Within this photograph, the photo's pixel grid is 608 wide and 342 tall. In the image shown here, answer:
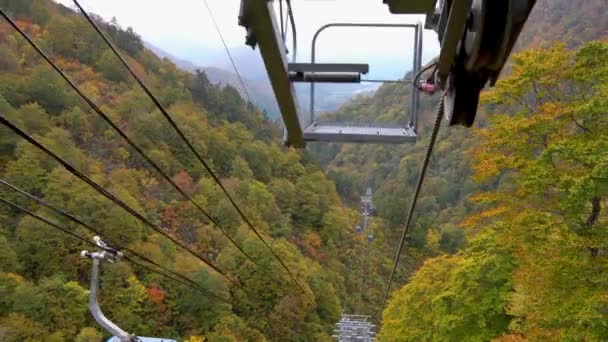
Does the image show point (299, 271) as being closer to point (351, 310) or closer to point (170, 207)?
point (351, 310)

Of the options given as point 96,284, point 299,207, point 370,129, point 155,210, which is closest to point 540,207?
point 370,129

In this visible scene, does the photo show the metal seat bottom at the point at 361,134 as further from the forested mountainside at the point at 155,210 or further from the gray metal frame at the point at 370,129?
the forested mountainside at the point at 155,210

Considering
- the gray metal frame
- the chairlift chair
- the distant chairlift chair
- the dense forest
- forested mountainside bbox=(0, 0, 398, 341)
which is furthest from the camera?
forested mountainside bbox=(0, 0, 398, 341)

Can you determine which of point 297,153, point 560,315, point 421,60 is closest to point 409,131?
point 421,60

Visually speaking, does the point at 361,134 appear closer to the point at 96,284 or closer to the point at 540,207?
the point at 96,284

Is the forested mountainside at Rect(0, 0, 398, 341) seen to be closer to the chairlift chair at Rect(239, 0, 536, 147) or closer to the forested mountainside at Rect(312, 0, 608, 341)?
the forested mountainside at Rect(312, 0, 608, 341)

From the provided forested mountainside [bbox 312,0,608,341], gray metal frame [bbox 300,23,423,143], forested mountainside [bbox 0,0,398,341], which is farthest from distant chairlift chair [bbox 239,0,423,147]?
forested mountainside [bbox 0,0,398,341]

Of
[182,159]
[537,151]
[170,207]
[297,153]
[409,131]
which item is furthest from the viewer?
[297,153]

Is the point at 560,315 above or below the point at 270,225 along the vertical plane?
below
